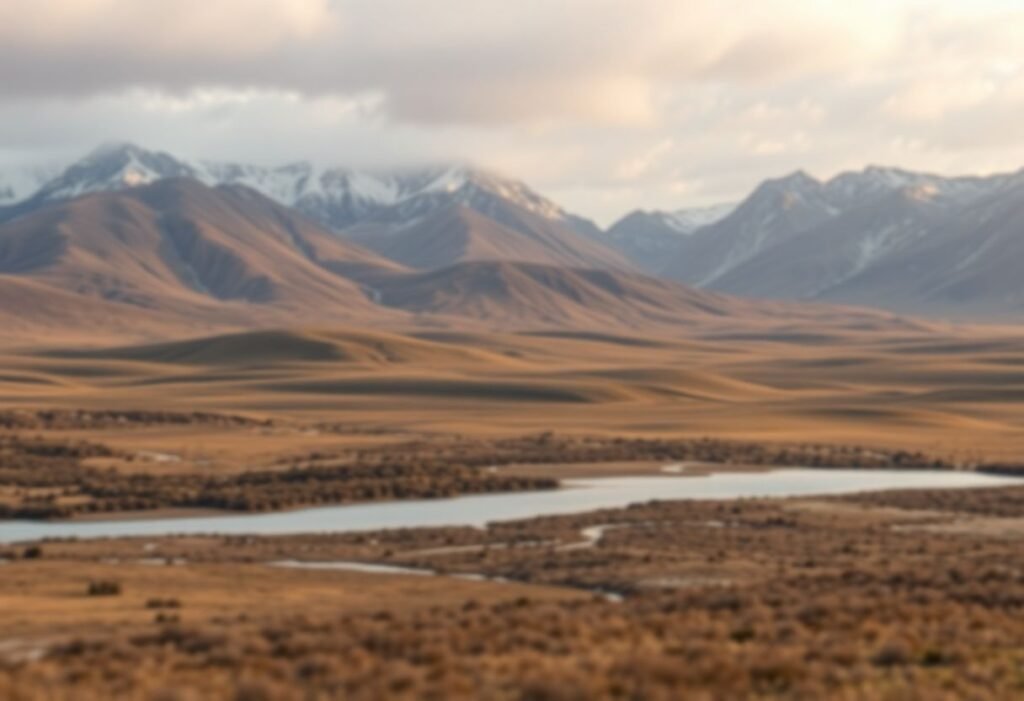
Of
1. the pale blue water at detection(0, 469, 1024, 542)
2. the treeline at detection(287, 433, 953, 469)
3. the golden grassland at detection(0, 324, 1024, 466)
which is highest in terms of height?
the golden grassland at detection(0, 324, 1024, 466)

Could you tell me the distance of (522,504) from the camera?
222 ft

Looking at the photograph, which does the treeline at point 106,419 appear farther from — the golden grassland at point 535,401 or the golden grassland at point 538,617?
the golden grassland at point 538,617

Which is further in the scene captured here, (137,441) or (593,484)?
(137,441)

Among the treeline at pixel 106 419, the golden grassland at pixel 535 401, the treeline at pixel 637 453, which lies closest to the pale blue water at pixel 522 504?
the treeline at pixel 637 453

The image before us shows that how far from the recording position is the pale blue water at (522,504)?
59469 mm

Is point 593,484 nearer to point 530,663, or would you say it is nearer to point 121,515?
point 121,515

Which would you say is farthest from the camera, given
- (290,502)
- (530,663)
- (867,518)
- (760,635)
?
(290,502)

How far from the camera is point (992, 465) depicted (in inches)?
3393

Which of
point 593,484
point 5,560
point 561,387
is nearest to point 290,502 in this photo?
point 593,484

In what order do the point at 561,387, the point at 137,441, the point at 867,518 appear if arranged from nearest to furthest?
the point at 867,518 → the point at 137,441 → the point at 561,387

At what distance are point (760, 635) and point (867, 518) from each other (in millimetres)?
33659

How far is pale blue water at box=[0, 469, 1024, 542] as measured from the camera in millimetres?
59469

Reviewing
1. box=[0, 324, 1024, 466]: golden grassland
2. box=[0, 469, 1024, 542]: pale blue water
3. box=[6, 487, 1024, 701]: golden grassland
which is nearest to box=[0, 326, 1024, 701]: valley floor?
box=[6, 487, 1024, 701]: golden grassland

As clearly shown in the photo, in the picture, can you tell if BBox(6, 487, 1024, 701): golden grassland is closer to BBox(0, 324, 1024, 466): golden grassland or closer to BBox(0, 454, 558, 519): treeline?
BBox(0, 454, 558, 519): treeline
